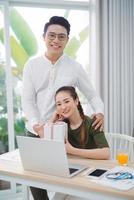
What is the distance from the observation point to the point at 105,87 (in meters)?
3.07

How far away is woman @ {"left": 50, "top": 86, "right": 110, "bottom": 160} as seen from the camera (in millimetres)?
1802

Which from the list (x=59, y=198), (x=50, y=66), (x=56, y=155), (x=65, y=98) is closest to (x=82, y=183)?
(x=56, y=155)

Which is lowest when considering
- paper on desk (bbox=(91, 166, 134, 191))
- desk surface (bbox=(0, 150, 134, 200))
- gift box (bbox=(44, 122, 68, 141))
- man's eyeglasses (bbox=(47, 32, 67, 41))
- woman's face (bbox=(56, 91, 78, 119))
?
desk surface (bbox=(0, 150, 134, 200))

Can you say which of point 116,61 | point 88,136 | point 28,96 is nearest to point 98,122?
point 88,136

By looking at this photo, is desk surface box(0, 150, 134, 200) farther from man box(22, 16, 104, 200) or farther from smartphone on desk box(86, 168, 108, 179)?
man box(22, 16, 104, 200)

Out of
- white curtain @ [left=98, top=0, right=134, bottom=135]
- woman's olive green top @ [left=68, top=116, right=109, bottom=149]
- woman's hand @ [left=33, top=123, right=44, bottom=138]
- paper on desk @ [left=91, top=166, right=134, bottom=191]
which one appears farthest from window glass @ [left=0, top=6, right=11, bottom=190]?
paper on desk @ [left=91, top=166, right=134, bottom=191]

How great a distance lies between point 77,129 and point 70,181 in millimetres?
538

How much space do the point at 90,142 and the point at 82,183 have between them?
21.5 inches

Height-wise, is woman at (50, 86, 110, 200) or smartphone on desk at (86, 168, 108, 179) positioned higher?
woman at (50, 86, 110, 200)

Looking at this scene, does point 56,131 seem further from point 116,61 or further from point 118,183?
point 116,61

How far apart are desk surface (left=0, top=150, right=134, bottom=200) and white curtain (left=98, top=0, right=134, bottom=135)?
143 cm

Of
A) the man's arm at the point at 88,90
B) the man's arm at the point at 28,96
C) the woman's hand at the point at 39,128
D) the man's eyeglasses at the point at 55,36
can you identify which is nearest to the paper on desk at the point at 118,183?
the woman's hand at the point at 39,128

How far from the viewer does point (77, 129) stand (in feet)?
6.35

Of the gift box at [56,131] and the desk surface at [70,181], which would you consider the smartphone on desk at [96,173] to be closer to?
the desk surface at [70,181]
